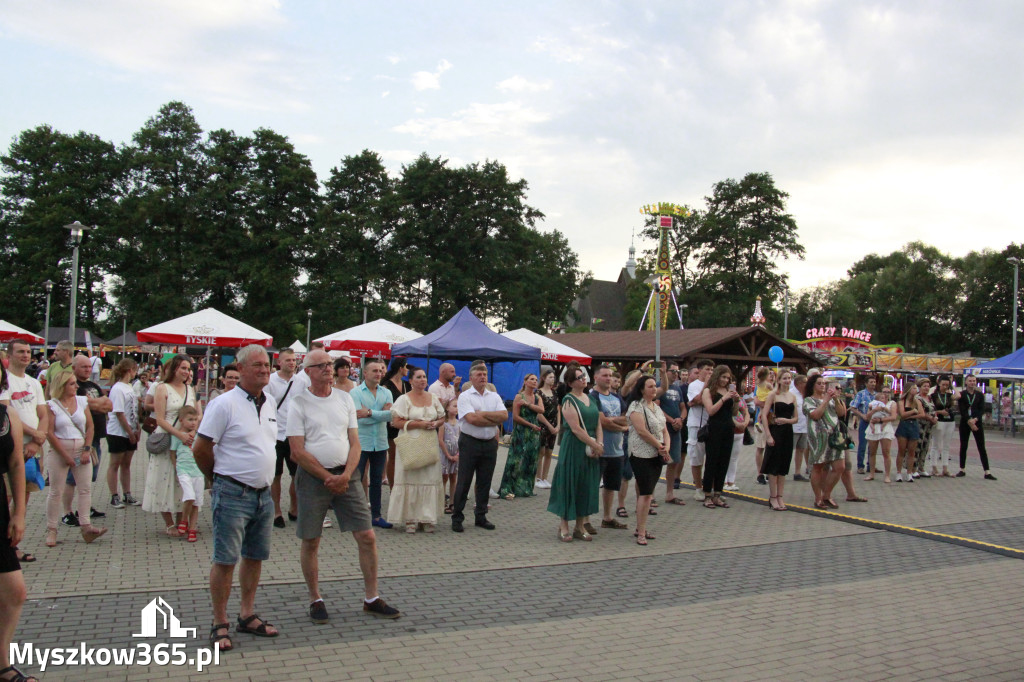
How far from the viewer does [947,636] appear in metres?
5.21

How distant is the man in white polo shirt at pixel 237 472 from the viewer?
4516mm

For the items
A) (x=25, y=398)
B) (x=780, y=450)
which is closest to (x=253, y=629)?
(x=25, y=398)

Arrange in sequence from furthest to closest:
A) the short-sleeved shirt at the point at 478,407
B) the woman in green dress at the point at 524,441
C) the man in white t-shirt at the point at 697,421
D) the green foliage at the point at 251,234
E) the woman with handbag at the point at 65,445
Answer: the green foliage at the point at 251,234, the man in white t-shirt at the point at 697,421, the woman in green dress at the point at 524,441, the short-sleeved shirt at the point at 478,407, the woman with handbag at the point at 65,445

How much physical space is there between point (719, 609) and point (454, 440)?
4.63m

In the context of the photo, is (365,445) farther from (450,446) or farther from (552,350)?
(552,350)

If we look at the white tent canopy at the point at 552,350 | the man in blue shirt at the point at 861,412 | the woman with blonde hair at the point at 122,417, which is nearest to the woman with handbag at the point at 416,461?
the woman with blonde hair at the point at 122,417

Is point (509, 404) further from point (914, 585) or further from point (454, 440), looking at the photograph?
point (914, 585)

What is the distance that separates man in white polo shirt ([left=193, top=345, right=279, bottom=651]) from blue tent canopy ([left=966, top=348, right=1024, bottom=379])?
26586 millimetres

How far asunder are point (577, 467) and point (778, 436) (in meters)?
3.49

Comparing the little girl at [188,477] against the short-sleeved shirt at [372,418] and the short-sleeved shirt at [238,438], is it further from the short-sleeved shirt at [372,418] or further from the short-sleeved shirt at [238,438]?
the short-sleeved shirt at [238,438]

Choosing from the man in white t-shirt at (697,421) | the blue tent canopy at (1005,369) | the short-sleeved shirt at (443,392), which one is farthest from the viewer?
the blue tent canopy at (1005,369)

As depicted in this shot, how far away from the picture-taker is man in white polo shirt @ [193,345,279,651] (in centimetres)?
452

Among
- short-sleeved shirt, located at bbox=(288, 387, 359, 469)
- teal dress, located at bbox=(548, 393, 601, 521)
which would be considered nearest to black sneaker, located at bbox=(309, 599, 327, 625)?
short-sleeved shirt, located at bbox=(288, 387, 359, 469)

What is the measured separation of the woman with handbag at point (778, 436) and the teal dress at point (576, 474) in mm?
3204
